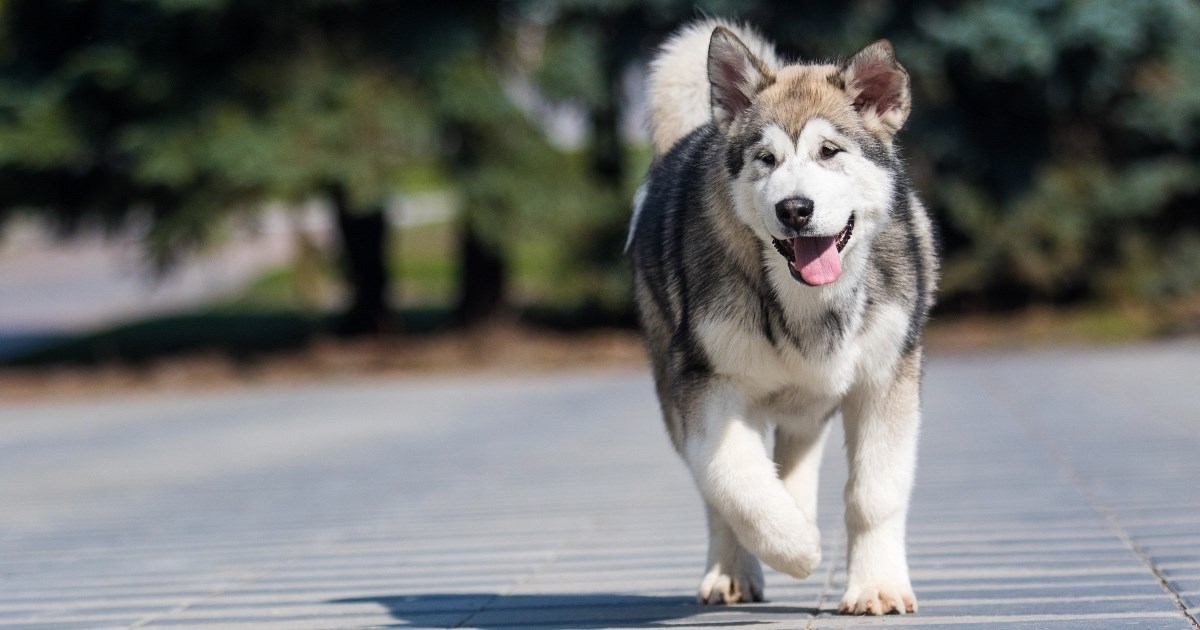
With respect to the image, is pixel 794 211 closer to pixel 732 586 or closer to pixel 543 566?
pixel 732 586

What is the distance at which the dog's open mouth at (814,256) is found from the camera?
456cm

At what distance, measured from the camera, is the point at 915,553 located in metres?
6.01

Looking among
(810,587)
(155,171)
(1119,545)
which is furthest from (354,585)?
(155,171)

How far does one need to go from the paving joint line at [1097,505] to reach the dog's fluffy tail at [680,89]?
7.73 ft

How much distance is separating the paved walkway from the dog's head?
119 centimetres

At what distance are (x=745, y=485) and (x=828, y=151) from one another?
104cm

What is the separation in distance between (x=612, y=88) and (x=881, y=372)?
1599 cm

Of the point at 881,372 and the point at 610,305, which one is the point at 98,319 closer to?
the point at 610,305

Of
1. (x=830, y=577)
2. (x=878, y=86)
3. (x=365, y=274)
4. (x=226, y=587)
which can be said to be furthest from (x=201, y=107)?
(x=878, y=86)

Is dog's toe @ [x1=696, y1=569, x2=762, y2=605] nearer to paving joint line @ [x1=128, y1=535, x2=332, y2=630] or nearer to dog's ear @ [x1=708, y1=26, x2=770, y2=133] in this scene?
dog's ear @ [x1=708, y1=26, x2=770, y2=133]

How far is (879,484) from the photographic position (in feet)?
15.9

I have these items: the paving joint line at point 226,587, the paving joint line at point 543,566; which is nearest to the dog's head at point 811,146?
the paving joint line at point 543,566

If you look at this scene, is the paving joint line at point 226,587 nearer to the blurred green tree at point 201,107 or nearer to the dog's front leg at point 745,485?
the dog's front leg at point 745,485

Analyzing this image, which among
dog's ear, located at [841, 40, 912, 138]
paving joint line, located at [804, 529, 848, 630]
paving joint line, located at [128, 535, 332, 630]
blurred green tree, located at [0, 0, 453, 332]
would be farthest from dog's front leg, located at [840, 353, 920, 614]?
blurred green tree, located at [0, 0, 453, 332]
